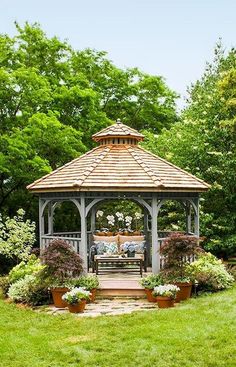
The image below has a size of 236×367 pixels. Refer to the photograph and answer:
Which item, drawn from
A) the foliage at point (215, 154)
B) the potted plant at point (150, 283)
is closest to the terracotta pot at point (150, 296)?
the potted plant at point (150, 283)

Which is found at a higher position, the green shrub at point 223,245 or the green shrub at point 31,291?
the green shrub at point 223,245

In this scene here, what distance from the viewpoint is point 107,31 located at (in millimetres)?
19609

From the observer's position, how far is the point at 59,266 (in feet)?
42.8

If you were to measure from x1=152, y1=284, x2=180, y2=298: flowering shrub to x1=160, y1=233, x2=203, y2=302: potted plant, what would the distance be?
2.03 feet

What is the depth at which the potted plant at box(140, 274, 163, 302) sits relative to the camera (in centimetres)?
1319

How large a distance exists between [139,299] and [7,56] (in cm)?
1413

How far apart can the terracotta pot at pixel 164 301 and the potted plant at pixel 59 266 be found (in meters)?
2.18

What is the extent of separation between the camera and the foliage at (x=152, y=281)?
13.2 meters

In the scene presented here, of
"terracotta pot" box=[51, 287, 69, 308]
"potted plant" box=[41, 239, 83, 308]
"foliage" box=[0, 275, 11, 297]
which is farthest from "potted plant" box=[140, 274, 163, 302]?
"foliage" box=[0, 275, 11, 297]

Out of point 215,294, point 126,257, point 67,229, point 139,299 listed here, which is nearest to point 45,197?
point 126,257

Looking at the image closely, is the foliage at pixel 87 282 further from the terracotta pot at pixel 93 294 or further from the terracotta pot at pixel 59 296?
the terracotta pot at pixel 59 296

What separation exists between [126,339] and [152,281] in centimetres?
385

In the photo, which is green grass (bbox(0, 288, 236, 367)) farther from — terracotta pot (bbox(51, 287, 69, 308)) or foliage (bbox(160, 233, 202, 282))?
foliage (bbox(160, 233, 202, 282))

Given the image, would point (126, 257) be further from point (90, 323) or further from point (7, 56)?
point (7, 56)
